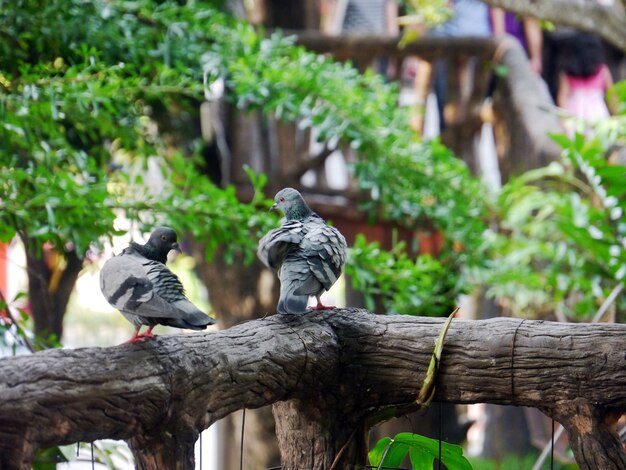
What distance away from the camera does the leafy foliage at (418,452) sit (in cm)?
155

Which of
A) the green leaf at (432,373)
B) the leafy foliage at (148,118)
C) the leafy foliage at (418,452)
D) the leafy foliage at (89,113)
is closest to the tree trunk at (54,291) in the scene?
the leafy foliage at (148,118)

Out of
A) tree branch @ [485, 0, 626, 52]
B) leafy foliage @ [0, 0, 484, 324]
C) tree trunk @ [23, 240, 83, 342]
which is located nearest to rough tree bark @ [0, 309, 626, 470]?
leafy foliage @ [0, 0, 484, 324]

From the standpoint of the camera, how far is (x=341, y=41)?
417 centimetres

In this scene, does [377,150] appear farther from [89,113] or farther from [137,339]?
[137,339]

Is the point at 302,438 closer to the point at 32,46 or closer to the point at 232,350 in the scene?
the point at 232,350

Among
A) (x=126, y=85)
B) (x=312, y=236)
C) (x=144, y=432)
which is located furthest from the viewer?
(x=126, y=85)

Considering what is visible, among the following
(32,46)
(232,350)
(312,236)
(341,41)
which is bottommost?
(232,350)

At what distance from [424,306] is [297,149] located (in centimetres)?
138

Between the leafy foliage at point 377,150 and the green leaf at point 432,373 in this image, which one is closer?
the green leaf at point 432,373

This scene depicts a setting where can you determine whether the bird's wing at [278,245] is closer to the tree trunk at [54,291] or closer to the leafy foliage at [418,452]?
the leafy foliage at [418,452]

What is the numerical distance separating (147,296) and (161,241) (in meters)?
0.20

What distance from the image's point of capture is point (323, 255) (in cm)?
149

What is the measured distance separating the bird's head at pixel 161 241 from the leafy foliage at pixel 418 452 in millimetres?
527

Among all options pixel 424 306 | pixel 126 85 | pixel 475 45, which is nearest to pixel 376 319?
pixel 126 85
